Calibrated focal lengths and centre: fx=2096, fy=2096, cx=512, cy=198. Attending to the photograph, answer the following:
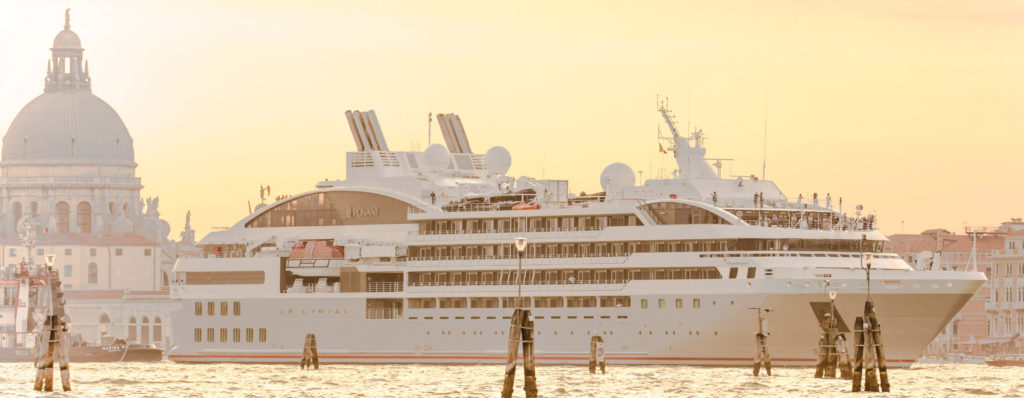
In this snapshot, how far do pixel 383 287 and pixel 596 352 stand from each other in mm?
14085

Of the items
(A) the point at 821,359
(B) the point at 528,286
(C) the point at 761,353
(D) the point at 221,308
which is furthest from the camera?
(D) the point at 221,308

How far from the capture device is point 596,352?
9006 centimetres

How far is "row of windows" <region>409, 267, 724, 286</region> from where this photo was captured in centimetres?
9150

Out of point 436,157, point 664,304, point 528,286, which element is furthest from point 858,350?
point 436,157

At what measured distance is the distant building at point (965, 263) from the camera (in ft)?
516

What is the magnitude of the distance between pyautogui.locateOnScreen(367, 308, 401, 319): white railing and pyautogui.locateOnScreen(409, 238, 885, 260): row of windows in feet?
8.83

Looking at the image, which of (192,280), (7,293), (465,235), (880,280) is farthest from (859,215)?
(7,293)

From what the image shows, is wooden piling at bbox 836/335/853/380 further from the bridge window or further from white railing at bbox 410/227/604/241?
white railing at bbox 410/227/604/241

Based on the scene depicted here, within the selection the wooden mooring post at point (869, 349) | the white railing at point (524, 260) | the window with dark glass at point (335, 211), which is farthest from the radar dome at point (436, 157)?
the wooden mooring post at point (869, 349)

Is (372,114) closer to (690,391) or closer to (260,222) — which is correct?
(260,222)

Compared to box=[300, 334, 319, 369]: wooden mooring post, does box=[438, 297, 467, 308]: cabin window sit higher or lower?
higher

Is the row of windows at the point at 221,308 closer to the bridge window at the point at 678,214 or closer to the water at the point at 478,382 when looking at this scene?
the water at the point at 478,382

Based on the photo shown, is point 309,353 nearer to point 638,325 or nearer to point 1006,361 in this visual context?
point 638,325

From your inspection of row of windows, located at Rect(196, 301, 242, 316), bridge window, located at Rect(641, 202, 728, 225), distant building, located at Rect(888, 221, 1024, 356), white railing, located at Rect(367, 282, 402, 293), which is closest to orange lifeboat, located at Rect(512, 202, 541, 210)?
bridge window, located at Rect(641, 202, 728, 225)
